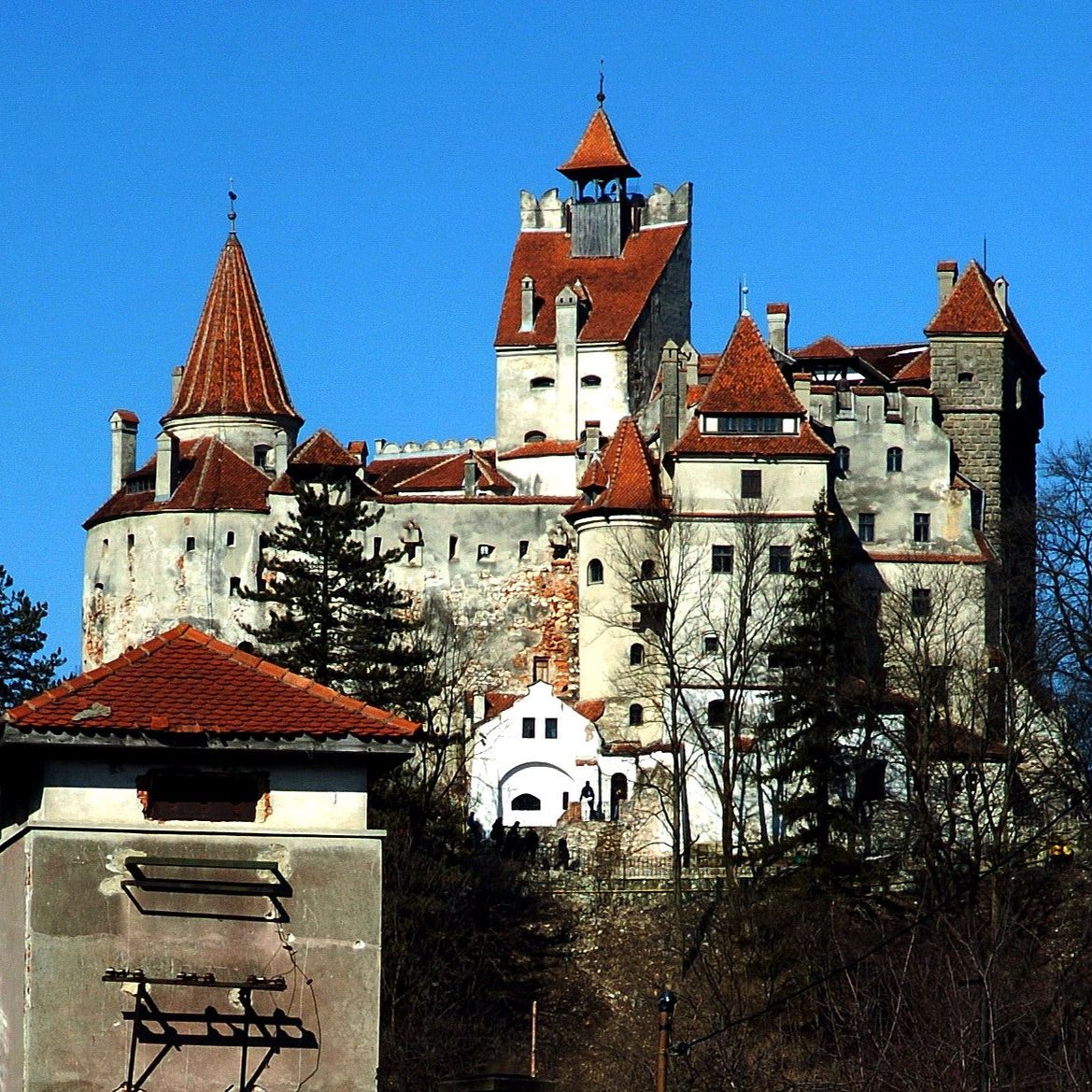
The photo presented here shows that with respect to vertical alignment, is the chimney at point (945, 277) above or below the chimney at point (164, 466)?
above

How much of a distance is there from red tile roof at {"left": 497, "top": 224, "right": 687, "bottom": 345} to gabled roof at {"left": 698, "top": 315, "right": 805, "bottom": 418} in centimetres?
894

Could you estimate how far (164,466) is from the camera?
295 feet

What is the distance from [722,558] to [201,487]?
17547 millimetres

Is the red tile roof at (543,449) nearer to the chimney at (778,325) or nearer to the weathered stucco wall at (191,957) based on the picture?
the chimney at (778,325)

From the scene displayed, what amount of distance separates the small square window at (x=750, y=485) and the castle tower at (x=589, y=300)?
10989 millimetres

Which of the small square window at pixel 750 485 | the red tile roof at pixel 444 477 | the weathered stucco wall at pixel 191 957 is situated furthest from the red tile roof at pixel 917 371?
the weathered stucco wall at pixel 191 957

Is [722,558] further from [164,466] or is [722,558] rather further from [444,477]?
[164,466]

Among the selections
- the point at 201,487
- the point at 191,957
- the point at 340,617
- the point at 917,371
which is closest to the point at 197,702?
the point at 191,957

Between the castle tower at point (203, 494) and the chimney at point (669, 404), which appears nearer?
the chimney at point (669, 404)

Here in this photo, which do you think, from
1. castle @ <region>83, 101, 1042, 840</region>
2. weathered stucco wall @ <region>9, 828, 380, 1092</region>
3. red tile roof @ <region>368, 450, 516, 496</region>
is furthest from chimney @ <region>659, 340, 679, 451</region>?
weathered stucco wall @ <region>9, 828, 380, 1092</region>

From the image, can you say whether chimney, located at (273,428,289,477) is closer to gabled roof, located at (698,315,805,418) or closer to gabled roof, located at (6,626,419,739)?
gabled roof, located at (698,315,805,418)

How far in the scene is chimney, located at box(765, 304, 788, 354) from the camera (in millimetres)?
90750

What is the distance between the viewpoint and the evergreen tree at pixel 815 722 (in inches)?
2598

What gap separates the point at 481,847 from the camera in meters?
71.6
